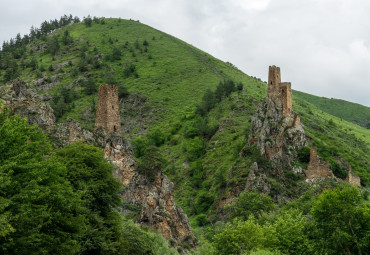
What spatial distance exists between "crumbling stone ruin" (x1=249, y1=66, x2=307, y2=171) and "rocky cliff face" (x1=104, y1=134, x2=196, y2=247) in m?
27.3

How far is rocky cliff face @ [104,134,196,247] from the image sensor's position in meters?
52.0

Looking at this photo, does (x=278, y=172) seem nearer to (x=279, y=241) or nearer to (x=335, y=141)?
(x=335, y=141)

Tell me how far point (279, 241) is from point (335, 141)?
6696cm

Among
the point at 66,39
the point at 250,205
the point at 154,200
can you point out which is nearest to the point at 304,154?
the point at 250,205

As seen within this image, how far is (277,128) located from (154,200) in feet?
120

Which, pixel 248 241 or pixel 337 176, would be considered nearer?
pixel 248 241

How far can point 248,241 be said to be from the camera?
37938 millimetres

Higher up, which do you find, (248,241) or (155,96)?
(155,96)

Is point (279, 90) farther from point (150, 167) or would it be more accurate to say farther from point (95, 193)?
point (95, 193)

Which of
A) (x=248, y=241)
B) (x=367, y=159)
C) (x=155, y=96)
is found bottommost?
(x=248, y=241)

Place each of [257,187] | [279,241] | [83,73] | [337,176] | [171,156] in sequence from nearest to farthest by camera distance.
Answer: [279,241], [257,187], [337,176], [171,156], [83,73]

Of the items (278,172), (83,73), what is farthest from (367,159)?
(83,73)

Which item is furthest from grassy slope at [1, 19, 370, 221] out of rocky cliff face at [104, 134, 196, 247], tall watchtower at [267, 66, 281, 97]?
rocky cliff face at [104, 134, 196, 247]

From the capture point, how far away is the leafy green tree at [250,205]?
62.9m
